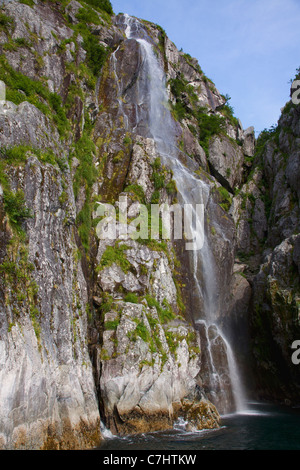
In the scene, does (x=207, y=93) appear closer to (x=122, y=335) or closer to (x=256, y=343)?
(x=256, y=343)

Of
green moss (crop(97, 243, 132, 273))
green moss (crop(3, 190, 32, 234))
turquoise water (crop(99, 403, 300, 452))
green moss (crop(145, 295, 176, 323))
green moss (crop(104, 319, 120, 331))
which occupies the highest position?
green moss (crop(3, 190, 32, 234))

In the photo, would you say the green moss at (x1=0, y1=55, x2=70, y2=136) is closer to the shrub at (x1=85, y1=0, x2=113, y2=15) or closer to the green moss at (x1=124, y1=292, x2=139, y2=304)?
the green moss at (x1=124, y1=292, x2=139, y2=304)

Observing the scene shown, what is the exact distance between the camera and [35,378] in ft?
37.4

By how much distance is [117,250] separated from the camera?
1992 centimetres

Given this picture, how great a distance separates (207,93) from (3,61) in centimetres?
3636

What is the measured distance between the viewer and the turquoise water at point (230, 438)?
12930 millimetres

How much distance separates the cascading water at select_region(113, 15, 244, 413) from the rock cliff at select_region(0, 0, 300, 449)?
0.15 metres

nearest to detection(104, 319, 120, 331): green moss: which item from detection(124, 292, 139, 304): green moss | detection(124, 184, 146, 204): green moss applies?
detection(124, 292, 139, 304): green moss

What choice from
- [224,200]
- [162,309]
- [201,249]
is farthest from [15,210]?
[224,200]

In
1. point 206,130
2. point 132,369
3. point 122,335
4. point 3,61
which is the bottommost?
point 132,369

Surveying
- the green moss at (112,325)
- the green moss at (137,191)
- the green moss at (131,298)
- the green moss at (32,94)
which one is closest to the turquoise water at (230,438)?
the green moss at (112,325)

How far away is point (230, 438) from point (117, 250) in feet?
35.6

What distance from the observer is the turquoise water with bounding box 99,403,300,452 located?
12930 mm
